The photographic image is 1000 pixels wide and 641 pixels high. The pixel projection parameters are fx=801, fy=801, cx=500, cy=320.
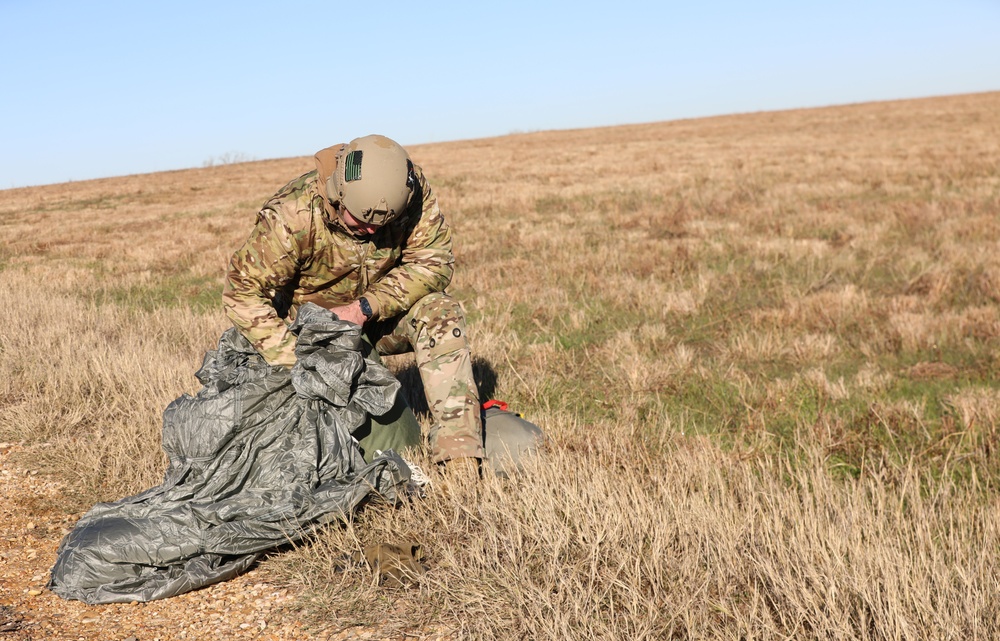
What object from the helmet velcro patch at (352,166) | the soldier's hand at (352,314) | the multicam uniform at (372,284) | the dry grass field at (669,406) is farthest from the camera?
the soldier's hand at (352,314)

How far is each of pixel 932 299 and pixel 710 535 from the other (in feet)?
19.6

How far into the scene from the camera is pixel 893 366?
604 cm

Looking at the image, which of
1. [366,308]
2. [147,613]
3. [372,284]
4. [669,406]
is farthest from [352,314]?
[669,406]

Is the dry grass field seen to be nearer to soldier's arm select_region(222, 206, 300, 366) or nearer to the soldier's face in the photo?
soldier's arm select_region(222, 206, 300, 366)

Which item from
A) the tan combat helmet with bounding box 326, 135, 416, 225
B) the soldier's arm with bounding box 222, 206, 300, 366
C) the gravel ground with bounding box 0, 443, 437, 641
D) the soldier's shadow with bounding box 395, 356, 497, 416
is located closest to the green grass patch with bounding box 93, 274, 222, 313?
the soldier's shadow with bounding box 395, 356, 497, 416

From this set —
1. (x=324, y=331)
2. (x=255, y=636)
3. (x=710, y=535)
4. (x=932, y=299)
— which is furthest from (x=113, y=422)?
(x=932, y=299)

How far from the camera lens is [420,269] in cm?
435

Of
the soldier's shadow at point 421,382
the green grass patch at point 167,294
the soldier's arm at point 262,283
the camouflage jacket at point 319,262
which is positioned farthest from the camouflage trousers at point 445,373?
the green grass patch at point 167,294

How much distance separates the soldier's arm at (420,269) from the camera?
424cm

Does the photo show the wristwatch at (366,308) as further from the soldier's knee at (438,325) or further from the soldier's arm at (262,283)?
the soldier's arm at (262,283)

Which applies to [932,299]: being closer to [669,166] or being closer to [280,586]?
[280,586]

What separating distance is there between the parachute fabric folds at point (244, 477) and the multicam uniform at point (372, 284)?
258 mm

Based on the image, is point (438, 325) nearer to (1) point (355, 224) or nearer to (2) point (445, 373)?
(2) point (445, 373)

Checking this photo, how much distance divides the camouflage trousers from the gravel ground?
111 centimetres
